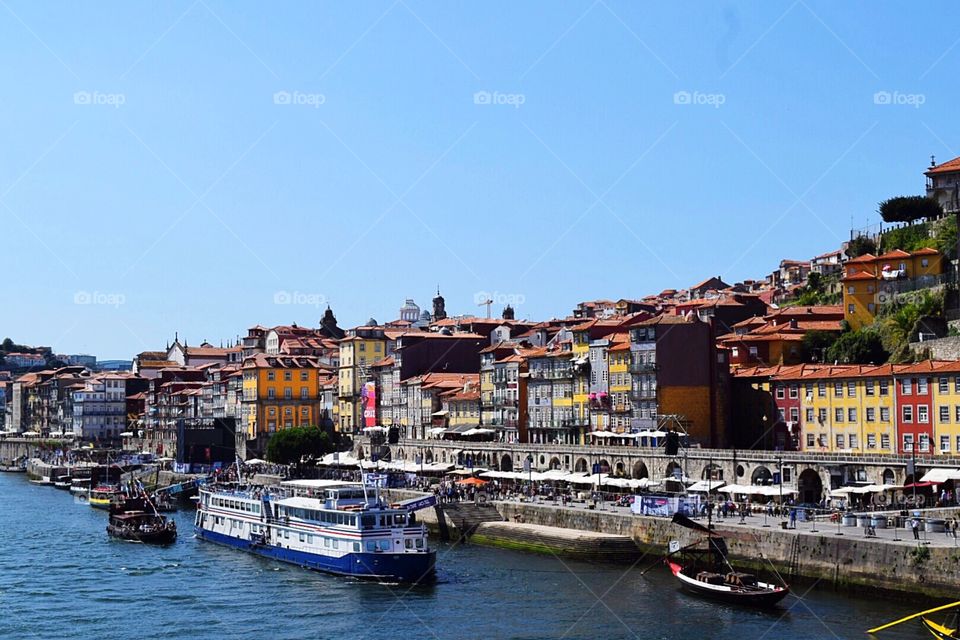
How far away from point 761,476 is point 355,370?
74.7m

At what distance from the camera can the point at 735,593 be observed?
1948 inches

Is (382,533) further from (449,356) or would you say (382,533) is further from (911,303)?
(449,356)

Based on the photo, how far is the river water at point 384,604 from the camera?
46656 mm

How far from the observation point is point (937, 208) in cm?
11200

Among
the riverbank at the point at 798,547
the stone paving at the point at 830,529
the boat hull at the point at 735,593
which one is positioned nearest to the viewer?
the riverbank at the point at 798,547

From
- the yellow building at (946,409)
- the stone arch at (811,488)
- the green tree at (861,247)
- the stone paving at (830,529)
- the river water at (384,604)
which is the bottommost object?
the river water at (384,604)

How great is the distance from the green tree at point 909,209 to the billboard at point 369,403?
54.0 m

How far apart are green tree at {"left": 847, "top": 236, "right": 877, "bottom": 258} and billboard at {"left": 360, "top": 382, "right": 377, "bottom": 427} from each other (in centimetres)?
5054

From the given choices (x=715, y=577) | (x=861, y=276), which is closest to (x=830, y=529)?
(x=715, y=577)

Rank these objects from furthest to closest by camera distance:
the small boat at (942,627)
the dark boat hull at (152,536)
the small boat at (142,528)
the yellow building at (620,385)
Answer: the yellow building at (620,385)
the small boat at (142,528)
the dark boat hull at (152,536)
the small boat at (942,627)

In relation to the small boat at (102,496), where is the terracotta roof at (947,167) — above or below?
above

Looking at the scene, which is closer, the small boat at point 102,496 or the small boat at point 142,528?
the small boat at point 142,528

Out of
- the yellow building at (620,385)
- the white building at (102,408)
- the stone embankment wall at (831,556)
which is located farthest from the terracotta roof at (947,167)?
the white building at (102,408)

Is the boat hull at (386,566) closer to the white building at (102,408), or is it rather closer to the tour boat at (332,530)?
the tour boat at (332,530)
